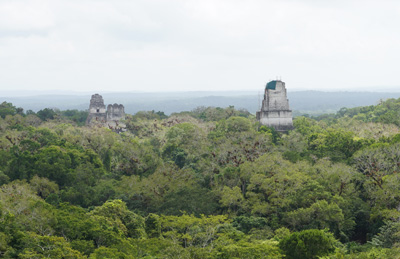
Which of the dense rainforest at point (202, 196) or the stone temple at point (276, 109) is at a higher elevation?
the stone temple at point (276, 109)

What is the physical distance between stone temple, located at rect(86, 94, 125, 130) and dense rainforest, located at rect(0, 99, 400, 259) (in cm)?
1873

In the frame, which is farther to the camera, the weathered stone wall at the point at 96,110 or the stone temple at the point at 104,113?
the weathered stone wall at the point at 96,110

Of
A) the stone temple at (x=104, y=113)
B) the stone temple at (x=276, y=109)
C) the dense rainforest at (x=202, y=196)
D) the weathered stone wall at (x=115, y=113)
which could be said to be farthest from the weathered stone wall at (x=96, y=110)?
the stone temple at (x=276, y=109)

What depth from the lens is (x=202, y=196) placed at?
31.7m

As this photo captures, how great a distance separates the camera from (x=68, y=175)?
35.2 meters

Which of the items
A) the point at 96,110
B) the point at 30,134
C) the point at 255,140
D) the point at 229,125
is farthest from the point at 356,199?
the point at 96,110

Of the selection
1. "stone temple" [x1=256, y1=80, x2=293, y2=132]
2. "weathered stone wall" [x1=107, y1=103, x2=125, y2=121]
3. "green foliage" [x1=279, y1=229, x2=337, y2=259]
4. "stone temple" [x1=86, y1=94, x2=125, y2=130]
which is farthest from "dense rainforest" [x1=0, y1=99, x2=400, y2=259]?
"weathered stone wall" [x1=107, y1=103, x2=125, y2=121]

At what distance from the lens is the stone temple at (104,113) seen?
64744mm

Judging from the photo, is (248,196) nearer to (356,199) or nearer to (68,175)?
(356,199)

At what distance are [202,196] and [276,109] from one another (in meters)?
21.3

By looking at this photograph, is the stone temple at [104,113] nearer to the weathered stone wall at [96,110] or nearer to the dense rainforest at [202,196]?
the weathered stone wall at [96,110]

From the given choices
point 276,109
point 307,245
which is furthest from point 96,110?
point 307,245

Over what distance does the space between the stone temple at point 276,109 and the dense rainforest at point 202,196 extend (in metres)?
4.48

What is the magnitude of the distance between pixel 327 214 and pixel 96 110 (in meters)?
44.8
